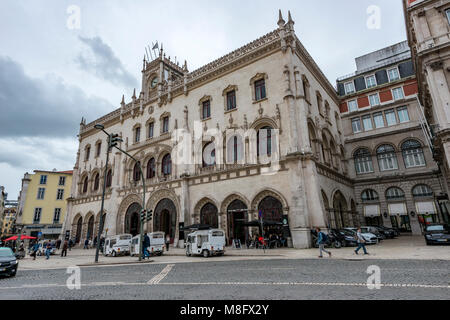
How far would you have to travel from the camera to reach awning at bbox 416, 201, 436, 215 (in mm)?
27062

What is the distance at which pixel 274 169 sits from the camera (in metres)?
20.7

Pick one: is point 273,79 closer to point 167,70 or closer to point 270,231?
point 270,231

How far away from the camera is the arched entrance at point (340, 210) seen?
24.1m

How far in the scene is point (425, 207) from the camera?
27500mm

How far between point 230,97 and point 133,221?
18.3m

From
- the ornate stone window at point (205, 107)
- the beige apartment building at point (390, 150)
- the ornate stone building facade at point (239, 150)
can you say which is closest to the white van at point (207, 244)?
the ornate stone building facade at point (239, 150)

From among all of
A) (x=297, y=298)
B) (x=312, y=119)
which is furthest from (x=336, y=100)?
(x=297, y=298)

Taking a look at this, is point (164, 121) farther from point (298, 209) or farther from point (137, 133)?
point (298, 209)

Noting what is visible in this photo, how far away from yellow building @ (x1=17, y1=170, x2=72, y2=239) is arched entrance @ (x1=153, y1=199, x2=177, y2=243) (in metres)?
27.9

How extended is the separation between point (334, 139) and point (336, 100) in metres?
7.99

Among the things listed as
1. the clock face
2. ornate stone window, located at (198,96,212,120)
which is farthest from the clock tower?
ornate stone window, located at (198,96,212,120)

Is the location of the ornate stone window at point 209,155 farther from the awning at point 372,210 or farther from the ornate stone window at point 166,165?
the awning at point 372,210

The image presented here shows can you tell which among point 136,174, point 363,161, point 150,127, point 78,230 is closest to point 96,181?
point 78,230

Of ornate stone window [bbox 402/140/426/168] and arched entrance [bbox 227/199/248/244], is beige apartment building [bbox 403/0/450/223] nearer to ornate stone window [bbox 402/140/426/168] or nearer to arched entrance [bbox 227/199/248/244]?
ornate stone window [bbox 402/140/426/168]
